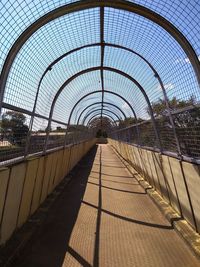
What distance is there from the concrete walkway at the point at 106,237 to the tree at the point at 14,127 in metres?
1.67

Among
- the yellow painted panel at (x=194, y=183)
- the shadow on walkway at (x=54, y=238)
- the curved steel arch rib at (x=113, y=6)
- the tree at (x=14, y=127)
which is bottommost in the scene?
the shadow on walkway at (x=54, y=238)

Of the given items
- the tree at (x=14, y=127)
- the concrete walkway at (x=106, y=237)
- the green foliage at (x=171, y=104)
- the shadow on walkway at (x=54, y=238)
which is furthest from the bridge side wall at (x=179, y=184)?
the tree at (x=14, y=127)

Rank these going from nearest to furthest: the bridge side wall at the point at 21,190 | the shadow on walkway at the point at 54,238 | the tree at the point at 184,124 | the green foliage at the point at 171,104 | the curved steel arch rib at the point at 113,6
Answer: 1. the shadow on walkway at the point at 54,238
2. the bridge side wall at the point at 21,190
3. the curved steel arch rib at the point at 113,6
4. the tree at the point at 184,124
5. the green foliage at the point at 171,104

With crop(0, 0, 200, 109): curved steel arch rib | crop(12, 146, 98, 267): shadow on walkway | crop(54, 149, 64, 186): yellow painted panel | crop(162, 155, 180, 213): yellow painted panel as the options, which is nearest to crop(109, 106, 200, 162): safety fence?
crop(162, 155, 180, 213): yellow painted panel

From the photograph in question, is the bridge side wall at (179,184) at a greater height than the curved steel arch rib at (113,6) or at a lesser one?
lesser

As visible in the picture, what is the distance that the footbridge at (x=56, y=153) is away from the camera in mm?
4711

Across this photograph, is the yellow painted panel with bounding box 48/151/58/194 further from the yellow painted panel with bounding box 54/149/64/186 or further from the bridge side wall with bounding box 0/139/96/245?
the yellow painted panel with bounding box 54/149/64/186

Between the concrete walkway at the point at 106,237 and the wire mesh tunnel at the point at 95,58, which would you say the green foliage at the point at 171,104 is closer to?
the wire mesh tunnel at the point at 95,58

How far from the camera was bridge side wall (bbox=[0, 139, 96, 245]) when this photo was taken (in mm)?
4645

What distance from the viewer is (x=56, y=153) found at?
32.2 ft

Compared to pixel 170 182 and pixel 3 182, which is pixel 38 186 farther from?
pixel 170 182

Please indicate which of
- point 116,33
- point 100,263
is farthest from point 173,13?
point 100,263

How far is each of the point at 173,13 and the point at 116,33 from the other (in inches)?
105

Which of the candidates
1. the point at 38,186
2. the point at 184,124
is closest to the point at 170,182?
the point at 184,124
